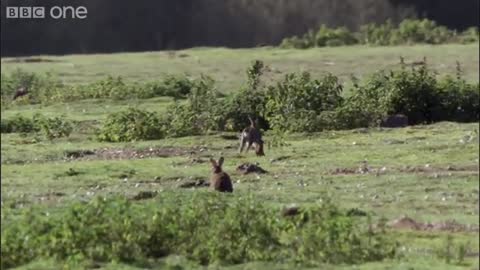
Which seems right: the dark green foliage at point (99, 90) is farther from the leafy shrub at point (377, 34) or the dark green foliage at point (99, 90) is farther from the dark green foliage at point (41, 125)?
the leafy shrub at point (377, 34)

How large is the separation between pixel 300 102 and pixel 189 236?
17085 millimetres

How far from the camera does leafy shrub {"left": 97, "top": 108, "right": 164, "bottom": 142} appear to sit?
1225 inches

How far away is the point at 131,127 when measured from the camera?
31266 millimetres

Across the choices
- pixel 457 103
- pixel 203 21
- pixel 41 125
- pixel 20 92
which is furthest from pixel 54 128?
pixel 203 21

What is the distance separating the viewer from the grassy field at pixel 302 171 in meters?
17.2

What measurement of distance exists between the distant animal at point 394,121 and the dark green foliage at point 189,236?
639 inches

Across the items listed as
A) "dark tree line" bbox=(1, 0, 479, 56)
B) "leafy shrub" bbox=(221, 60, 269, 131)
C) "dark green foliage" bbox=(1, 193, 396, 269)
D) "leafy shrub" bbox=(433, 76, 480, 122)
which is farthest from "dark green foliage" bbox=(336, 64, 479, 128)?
"dark tree line" bbox=(1, 0, 479, 56)

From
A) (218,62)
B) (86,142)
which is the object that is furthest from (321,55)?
(86,142)

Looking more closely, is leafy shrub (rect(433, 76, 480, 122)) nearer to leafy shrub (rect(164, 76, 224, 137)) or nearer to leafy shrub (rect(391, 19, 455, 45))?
leafy shrub (rect(164, 76, 224, 137))

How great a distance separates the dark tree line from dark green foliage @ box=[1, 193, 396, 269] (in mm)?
36675

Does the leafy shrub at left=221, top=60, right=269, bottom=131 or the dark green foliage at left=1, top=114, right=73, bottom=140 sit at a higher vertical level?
the leafy shrub at left=221, top=60, right=269, bottom=131

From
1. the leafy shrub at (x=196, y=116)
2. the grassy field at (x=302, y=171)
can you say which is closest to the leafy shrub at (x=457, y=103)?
the grassy field at (x=302, y=171)

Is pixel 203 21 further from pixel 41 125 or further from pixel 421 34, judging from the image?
pixel 41 125

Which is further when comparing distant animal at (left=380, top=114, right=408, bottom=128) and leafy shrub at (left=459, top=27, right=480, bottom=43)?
leafy shrub at (left=459, top=27, right=480, bottom=43)
